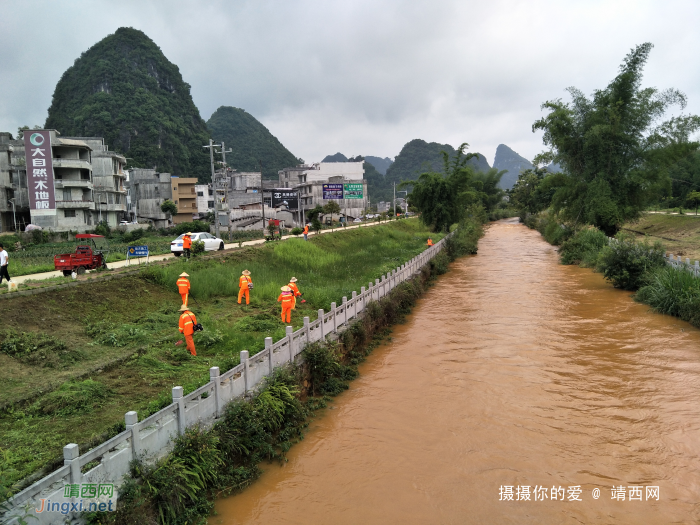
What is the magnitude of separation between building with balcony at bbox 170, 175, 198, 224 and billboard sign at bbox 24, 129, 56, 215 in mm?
23961

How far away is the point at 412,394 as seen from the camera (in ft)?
33.4

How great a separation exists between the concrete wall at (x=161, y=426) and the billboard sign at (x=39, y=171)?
35082mm

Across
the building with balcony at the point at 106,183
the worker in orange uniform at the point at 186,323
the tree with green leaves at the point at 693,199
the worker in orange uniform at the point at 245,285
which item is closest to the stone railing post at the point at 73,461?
the worker in orange uniform at the point at 186,323

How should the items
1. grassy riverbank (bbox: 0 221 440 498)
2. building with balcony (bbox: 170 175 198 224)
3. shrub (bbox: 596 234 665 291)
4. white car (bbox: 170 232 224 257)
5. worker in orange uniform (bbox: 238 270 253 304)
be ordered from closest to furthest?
grassy riverbank (bbox: 0 221 440 498) < worker in orange uniform (bbox: 238 270 253 304) < shrub (bbox: 596 234 665 291) < white car (bbox: 170 232 224 257) < building with balcony (bbox: 170 175 198 224)

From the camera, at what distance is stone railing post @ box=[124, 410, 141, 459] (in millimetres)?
5188

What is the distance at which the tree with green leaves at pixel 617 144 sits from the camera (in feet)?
88.5

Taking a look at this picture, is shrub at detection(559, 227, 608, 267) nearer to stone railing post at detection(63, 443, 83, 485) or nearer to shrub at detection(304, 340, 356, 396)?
shrub at detection(304, 340, 356, 396)

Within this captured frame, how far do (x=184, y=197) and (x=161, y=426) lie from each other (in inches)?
2355

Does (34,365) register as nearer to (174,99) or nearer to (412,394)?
(412,394)

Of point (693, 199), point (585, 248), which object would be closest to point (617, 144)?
point (585, 248)

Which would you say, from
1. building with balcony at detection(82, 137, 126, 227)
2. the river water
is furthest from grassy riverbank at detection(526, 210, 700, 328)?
building with balcony at detection(82, 137, 126, 227)

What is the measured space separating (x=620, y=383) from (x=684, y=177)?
51.7 m

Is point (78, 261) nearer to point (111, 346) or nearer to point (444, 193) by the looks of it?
point (111, 346)

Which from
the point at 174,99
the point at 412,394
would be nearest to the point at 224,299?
the point at 412,394
